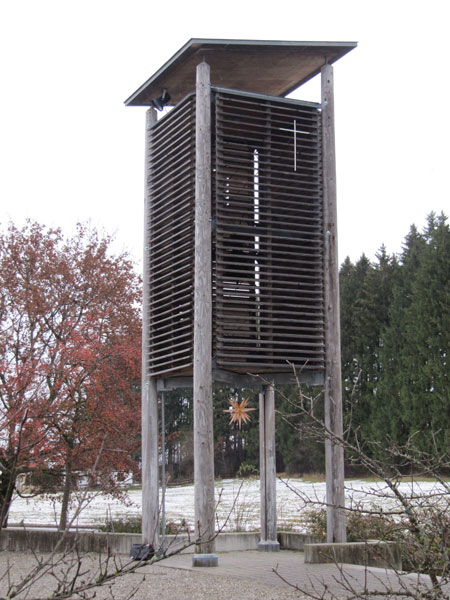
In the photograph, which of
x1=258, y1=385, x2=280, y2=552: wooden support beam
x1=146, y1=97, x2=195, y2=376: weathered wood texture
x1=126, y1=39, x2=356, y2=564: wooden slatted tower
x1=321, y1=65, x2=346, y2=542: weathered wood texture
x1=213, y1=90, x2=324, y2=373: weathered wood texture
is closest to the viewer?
x1=321, y1=65, x2=346, y2=542: weathered wood texture

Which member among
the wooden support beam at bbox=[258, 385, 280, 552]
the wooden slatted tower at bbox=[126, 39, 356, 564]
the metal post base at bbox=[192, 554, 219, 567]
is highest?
the wooden slatted tower at bbox=[126, 39, 356, 564]

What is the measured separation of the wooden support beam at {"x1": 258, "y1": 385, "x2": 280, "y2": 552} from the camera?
388 inches

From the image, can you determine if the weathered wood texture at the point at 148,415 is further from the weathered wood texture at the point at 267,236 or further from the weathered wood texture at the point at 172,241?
the weathered wood texture at the point at 267,236

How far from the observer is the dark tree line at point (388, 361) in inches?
1084

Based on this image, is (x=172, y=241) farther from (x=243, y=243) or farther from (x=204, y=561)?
(x=204, y=561)

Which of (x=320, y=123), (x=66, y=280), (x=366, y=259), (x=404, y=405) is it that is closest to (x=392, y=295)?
(x=366, y=259)

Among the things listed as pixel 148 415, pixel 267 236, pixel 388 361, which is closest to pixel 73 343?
pixel 148 415

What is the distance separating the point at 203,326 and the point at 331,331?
5.29 ft

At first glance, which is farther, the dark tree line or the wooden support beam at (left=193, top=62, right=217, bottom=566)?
the dark tree line

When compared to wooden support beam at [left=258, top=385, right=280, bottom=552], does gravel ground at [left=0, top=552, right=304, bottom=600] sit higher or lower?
lower

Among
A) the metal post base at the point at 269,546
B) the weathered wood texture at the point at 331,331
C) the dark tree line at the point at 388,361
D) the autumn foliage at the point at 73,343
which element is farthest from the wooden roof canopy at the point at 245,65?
the dark tree line at the point at 388,361

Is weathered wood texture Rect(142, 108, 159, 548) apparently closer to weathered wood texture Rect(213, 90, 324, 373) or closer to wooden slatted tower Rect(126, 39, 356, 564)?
wooden slatted tower Rect(126, 39, 356, 564)

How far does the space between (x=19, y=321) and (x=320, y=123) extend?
6439mm

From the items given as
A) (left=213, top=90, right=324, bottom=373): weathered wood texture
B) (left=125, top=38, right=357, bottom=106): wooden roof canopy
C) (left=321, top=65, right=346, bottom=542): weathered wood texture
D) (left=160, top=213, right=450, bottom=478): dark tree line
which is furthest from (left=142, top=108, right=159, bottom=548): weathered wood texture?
(left=160, top=213, right=450, bottom=478): dark tree line
